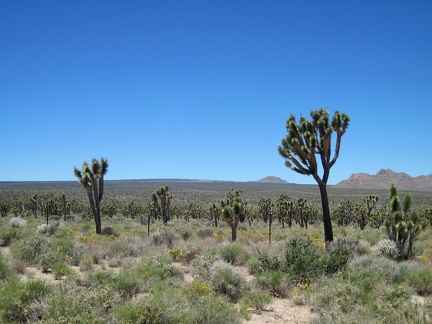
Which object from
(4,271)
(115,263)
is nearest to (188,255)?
(115,263)

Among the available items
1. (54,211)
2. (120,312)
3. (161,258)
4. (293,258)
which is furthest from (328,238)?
(54,211)

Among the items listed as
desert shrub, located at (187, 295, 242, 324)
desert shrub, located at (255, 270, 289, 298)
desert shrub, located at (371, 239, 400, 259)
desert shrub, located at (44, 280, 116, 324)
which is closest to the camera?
desert shrub, located at (44, 280, 116, 324)

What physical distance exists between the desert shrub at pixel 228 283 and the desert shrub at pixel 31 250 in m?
6.63

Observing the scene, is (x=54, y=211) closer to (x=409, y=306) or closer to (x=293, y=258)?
(x=293, y=258)

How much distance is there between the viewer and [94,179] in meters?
26.3

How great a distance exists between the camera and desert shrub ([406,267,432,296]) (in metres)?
9.12

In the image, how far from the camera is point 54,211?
2327 inches

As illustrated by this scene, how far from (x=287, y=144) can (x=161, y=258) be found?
903 cm

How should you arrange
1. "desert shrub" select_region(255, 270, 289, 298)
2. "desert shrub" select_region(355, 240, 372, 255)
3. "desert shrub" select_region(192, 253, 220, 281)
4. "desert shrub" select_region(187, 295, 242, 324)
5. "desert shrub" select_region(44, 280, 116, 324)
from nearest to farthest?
"desert shrub" select_region(44, 280, 116, 324)
"desert shrub" select_region(187, 295, 242, 324)
"desert shrub" select_region(255, 270, 289, 298)
"desert shrub" select_region(192, 253, 220, 281)
"desert shrub" select_region(355, 240, 372, 255)

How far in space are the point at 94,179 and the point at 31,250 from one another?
14.4m

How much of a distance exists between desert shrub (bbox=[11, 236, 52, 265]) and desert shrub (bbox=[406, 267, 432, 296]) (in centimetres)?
1131

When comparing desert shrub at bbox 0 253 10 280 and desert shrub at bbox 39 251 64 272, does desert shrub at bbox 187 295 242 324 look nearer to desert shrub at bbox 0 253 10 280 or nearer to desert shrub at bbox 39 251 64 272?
desert shrub at bbox 0 253 10 280

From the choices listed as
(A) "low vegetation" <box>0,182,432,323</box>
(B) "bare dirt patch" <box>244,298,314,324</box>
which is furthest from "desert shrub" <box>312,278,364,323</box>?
(B) "bare dirt patch" <box>244,298,314,324</box>

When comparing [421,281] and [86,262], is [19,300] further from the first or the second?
[421,281]
